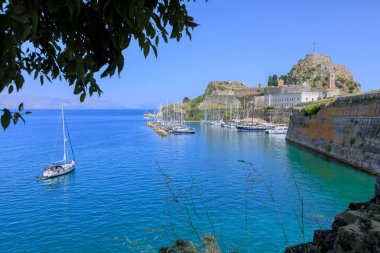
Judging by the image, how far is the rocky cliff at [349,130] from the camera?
22.2 meters

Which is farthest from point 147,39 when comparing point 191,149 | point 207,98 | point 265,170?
point 207,98

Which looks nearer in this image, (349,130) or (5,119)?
(5,119)

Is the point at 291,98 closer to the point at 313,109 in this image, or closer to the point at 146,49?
the point at 313,109

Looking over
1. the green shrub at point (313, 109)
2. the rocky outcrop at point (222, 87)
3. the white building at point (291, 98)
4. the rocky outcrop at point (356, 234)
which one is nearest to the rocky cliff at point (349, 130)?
the green shrub at point (313, 109)

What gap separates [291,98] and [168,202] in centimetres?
7737

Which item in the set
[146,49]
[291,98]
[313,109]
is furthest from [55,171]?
[291,98]

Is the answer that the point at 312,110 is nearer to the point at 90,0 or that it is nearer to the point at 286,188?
the point at 286,188

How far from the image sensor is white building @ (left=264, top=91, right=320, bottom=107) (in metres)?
75.9

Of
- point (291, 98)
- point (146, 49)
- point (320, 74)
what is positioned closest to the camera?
point (146, 49)

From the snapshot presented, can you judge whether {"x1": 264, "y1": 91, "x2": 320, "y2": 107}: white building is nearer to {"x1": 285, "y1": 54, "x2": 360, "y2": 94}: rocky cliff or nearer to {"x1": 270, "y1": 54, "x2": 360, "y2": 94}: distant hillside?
{"x1": 270, "y1": 54, "x2": 360, "y2": 94}: distant hillside

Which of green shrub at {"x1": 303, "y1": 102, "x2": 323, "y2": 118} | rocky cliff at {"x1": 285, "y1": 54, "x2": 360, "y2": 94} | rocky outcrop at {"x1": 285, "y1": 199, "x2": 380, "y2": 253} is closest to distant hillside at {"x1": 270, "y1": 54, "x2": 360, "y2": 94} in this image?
rocky cliff at {"x1": 285, "y1": 54, "x2": 360, "y2": 94}

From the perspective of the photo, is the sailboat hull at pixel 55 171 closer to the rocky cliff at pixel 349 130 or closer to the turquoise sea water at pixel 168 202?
the turquoise sea water at pixel 168 202

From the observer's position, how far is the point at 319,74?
105750 millimetres

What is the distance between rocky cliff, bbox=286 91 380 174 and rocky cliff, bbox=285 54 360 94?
71116mm
